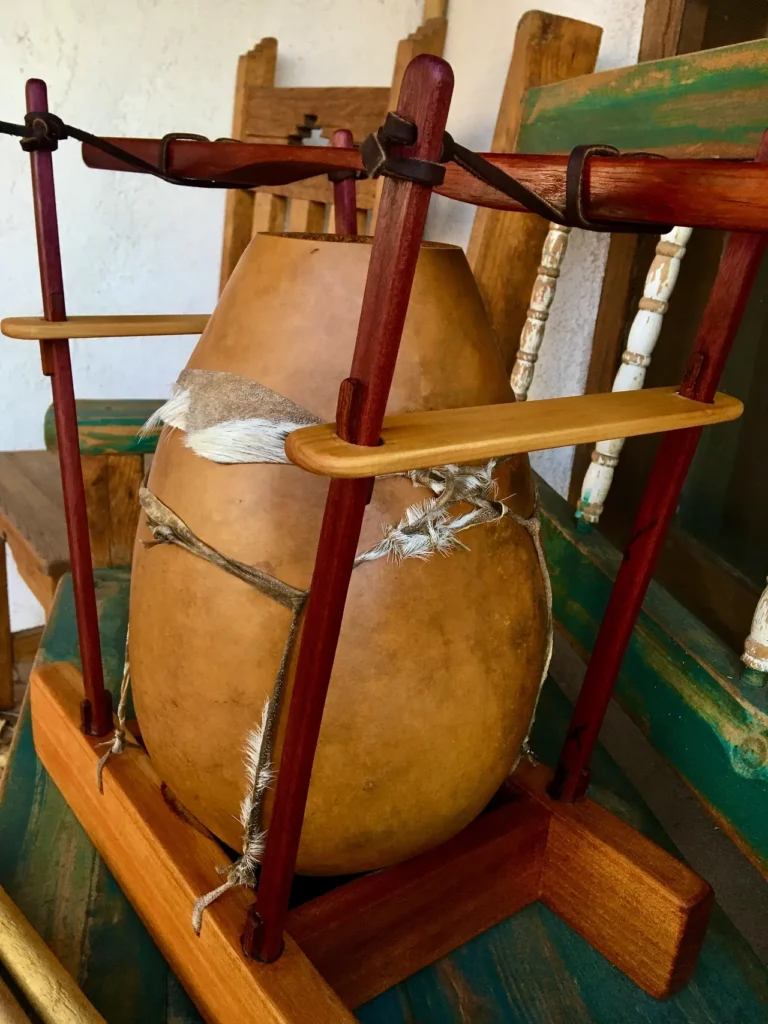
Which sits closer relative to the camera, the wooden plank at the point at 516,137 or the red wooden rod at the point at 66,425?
the red wooden rod at the point at 66,425

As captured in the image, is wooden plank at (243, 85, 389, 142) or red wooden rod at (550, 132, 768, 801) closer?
red wooden rod at (550, 132, 768, 801)

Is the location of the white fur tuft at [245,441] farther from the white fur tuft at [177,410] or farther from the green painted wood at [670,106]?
the green painted wood at [670,106]

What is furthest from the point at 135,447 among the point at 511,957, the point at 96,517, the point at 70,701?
the point at 511,957

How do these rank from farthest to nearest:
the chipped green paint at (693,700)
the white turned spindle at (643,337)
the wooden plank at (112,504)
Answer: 1. the wooden plank at (112,504)
2. the white turned spindle at (643,337)
3. the chipped green paint at (693,700)

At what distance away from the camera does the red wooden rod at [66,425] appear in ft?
1.54

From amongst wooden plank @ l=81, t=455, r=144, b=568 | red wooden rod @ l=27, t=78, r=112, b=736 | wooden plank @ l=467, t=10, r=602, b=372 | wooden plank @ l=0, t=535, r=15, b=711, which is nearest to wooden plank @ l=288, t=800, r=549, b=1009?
red wooden rod @ l=27, t=78, r=112, b=736

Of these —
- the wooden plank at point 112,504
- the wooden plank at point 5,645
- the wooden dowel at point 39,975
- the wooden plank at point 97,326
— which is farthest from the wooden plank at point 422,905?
the wooden plank at point 5,645

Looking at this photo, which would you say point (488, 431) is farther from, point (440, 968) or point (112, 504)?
point (112, 504)

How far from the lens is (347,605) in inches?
15.7

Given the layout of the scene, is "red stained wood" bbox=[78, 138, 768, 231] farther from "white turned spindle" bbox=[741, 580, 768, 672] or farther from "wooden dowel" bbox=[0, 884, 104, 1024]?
"wooden dowel" bbox=[0, 884, 104, 1024]

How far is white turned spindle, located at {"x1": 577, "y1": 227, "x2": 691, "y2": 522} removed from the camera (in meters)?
0.64

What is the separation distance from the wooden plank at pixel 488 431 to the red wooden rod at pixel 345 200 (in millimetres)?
276

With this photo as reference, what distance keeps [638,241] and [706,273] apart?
8cm

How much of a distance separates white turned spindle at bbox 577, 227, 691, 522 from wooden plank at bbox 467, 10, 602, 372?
150mm
